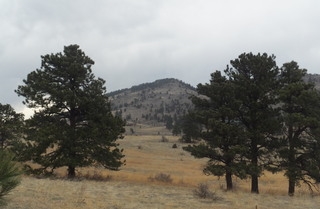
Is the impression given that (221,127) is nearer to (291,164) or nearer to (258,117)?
(258,117)

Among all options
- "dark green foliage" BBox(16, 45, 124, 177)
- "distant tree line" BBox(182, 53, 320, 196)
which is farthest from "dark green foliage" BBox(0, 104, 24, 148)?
"distant tree line" BBox(182, 53, 320, 196)

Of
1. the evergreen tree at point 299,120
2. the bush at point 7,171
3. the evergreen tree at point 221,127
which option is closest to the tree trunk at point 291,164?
the evergreen tree at point 299,120

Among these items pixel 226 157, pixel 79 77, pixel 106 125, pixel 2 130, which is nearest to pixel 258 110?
pixel 226 157

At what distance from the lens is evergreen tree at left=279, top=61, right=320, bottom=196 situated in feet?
83.0

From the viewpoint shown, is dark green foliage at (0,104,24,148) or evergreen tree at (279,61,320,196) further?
dark green foliage at (0,104,24,148)

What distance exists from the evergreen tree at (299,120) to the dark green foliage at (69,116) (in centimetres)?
1160

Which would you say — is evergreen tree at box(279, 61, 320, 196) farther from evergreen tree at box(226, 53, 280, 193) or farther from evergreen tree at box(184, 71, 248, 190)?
evergreen tree at box(184, 71, 248, 190)

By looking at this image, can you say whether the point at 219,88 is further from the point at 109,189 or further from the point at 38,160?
the point at 38,160

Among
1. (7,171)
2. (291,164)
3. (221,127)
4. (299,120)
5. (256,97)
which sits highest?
(256,97)

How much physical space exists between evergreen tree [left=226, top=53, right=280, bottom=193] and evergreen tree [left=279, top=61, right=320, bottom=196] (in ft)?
2.76

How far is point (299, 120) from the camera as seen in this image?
25.0m

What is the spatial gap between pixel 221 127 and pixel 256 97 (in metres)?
3.74

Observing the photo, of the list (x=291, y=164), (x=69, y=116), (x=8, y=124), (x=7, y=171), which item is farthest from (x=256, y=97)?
(x=8, y=124)

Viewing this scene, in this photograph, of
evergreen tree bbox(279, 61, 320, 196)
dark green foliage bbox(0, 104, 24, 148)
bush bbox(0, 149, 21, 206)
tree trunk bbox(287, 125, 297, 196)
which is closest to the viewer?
bush bbox(0, 149, 21, 206)
